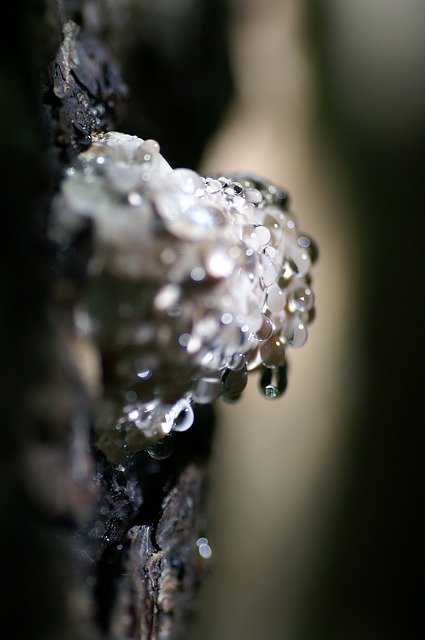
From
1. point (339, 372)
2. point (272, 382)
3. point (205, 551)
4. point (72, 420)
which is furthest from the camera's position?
point (339, 372)

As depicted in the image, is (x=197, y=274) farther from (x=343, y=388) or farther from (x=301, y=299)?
(x=343, y=388)

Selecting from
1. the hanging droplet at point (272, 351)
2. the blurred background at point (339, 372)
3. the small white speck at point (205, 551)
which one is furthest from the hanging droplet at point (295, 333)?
the blurred background at point (339, 372)

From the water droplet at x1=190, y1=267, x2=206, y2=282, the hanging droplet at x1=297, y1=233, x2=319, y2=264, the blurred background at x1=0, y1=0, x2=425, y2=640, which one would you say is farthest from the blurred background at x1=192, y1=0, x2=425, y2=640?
the water droplet at x1=190, y1=267, x2=206, y2=282

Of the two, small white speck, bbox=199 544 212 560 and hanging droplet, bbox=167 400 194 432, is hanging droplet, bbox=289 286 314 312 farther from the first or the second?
small white speck, bbox=199 544 212 560

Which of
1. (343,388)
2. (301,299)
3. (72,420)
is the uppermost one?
(343,388)

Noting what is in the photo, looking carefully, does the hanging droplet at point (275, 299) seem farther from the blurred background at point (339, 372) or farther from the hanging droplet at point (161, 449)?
the blurred background at point (339, 372)

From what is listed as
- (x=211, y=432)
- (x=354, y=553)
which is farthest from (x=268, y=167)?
(x=354, y=553)

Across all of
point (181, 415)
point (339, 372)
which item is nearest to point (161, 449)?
point (181, 415)
